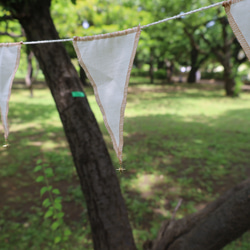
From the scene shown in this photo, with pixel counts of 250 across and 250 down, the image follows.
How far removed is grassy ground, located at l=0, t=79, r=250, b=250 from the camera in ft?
9.50

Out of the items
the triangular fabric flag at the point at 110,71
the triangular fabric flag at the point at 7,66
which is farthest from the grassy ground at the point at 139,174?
the triangular fabric flag at the point at 7,66

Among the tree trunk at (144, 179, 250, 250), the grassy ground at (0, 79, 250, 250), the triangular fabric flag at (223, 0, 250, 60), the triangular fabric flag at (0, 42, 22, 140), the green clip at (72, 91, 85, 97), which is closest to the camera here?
the triangular fabric flag at (223, 0, 250, 60)

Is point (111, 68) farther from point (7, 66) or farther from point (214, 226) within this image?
point (214, 226)

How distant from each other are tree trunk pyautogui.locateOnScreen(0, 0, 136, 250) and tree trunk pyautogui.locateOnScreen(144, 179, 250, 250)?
43 centimetres

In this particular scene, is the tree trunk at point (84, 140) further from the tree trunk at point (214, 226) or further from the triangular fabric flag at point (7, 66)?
the triangular fabric flag at point (7, 66)

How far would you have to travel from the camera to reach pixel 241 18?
3.18 ft

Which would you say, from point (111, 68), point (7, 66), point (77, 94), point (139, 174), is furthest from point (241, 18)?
point (139, 174)

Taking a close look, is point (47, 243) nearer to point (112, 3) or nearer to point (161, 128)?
point (161, 128)

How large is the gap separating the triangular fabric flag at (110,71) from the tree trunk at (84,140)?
0.99m

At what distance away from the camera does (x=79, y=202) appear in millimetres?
3441

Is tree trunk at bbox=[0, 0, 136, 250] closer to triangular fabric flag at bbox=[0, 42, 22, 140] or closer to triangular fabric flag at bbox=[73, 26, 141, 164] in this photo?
triangular fabric flag at bbox=[0, 42, 22, 140]

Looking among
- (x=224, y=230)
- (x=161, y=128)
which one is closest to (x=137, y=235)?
(x=224, y=230)

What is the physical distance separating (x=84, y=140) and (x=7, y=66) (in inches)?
38.7

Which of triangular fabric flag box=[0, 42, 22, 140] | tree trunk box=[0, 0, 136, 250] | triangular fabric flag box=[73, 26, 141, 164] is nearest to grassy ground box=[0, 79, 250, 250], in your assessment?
triangular fabric flag box=[73, 26, 141, 164]
